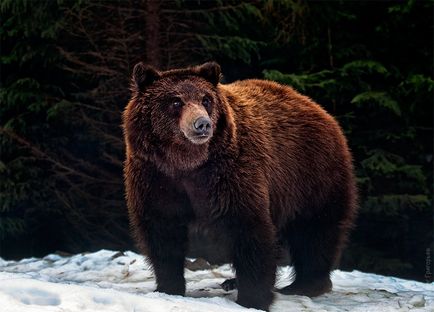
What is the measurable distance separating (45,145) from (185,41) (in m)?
3.27

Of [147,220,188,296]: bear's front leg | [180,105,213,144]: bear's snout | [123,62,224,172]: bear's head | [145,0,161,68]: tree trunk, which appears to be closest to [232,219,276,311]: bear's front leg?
[147,220,188,296]: bear's front leg

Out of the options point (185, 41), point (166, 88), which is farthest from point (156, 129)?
point (185, 41)

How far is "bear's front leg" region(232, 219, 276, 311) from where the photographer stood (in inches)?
224

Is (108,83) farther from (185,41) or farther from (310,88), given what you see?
(310,88)

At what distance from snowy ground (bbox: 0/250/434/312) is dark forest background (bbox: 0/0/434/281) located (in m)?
2.77

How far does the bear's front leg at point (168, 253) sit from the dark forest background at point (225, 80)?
4.71 metres

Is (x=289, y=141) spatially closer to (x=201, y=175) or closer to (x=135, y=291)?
(x=201, y=175)

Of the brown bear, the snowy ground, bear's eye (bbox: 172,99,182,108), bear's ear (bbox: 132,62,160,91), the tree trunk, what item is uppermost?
the tree trunk

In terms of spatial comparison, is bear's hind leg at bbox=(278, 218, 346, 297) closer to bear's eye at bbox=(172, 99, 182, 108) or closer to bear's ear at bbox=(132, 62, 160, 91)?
bear's eye at bbox=(172, 99, 182, 108)

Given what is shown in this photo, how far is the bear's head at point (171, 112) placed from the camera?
18.3 ft

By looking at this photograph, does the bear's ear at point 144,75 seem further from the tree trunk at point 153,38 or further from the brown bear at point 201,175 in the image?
the tree trunk at point 153,38

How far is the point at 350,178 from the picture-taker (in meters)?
7.30

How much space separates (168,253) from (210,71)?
164 centimetres

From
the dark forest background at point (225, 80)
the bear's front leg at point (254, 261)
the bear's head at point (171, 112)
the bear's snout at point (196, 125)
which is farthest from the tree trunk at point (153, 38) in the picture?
the bear's front leg at point (254, 261)
